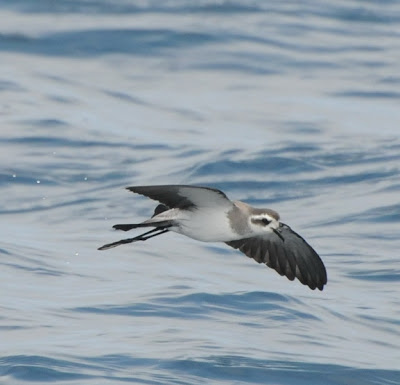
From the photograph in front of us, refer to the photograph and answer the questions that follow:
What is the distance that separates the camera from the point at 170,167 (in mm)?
22125

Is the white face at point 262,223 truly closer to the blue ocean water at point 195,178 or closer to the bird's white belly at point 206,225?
the bird's white belly at point 206,225

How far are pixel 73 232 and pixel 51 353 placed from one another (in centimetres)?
589

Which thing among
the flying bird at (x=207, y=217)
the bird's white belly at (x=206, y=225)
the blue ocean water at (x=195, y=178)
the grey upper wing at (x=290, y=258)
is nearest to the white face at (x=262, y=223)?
the flying bird at (x=207, y=217)

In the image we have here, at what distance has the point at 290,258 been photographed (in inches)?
480

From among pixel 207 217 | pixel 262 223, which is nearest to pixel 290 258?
pixel 262 223

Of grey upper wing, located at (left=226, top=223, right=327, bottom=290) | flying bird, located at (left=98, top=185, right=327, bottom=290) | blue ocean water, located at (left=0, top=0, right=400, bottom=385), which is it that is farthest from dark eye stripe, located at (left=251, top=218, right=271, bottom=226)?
blue ocean water, located at (left=0, top=0, right=400, bottom=385)

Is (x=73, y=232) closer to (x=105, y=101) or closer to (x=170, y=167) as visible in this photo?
(x=170, y=167)

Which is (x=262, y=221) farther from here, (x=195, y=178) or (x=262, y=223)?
(x=195, y=178)

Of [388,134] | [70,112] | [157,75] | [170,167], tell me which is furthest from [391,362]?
[157,75]

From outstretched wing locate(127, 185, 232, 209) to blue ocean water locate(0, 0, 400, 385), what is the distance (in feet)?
7.46

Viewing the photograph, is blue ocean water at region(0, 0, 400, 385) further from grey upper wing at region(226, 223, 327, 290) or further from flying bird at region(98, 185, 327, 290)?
flying bird at region(98, 185, 327, 290)

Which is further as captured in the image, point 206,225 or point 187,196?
point 206,225

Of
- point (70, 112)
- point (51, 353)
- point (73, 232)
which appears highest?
point (70, 112)

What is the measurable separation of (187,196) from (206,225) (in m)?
0.29
